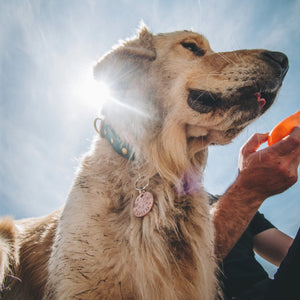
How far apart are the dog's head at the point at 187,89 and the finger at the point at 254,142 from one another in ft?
1.38

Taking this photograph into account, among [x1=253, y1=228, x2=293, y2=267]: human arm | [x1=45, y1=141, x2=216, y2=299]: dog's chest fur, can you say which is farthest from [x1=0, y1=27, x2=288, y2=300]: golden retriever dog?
[x1=253, y1=228, x2=293, y2=267]: human arm

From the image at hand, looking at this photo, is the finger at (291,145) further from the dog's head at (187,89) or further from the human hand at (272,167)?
the dog's head at (187,89)

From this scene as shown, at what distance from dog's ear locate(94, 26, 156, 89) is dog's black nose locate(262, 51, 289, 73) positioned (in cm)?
104

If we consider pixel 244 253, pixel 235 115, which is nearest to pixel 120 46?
pixel 235 115

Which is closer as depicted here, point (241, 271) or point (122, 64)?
point (122, 64)

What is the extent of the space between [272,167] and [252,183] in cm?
26

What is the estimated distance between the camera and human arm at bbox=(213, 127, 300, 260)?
1.77 metres

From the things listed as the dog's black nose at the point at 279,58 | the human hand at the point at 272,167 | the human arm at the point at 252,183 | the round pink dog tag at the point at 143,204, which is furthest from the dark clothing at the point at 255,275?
the dog's black nose at the point at 279,58

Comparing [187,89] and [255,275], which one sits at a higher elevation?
[187,89]

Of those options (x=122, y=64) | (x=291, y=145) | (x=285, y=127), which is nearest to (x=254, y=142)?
(x=285, y=127)

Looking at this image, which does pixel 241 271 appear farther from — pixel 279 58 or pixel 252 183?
pixel 279 58

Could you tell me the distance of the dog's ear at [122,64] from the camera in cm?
201

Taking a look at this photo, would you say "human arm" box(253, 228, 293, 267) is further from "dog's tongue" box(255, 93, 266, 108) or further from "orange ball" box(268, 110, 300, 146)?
"dog's tongue" box(255, 93, 266, 108)

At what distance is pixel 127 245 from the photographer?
4.83ft
